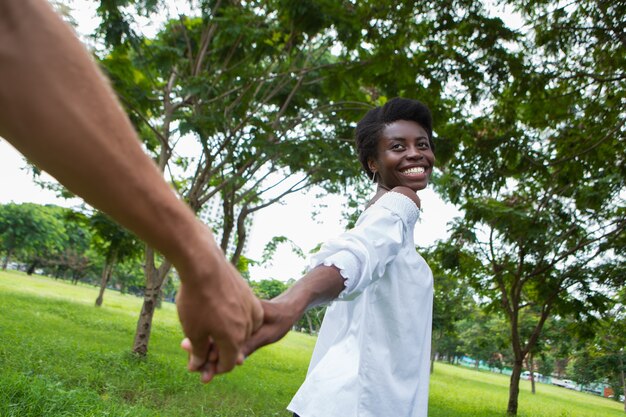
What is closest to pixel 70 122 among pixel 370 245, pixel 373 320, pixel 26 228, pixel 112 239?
pixel 370 245

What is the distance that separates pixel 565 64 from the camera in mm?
5992

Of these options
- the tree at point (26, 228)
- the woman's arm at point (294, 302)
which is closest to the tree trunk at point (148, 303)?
the woman's arm at point (294, 302)

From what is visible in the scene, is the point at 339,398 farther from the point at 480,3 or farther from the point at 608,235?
the point at 608,235

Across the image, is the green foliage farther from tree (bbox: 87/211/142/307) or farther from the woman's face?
the woman's face

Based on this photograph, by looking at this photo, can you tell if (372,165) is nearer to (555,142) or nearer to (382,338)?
(382,338)

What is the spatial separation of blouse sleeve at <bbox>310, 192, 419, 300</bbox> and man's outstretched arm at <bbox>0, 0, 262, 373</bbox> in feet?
1.55

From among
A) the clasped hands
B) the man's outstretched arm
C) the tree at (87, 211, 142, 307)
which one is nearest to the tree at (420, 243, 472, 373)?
the tree at (87, 211, 142, 307)

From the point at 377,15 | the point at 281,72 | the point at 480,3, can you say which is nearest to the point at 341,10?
the point at 377,15

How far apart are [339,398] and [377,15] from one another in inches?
207

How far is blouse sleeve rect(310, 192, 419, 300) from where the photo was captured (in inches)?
50.0

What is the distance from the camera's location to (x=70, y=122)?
667 mm

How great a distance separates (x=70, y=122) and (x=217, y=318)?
404 millimetres

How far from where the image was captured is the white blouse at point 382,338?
1.46m

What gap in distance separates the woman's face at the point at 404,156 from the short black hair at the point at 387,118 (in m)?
0.02
